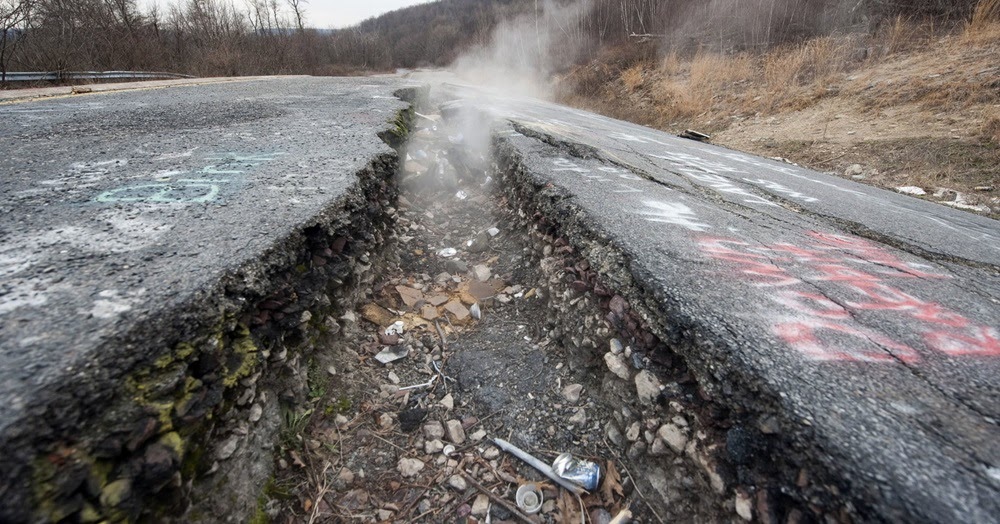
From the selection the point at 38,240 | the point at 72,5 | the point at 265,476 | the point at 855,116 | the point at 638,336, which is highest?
the point at 72,5

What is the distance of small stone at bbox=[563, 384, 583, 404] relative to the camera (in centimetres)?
166

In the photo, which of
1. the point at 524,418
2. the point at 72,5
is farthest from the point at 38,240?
the point at 72,5

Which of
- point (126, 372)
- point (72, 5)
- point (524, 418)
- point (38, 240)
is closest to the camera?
point (126, 372)

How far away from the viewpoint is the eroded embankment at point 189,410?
0.74 m

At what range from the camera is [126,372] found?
895 mm

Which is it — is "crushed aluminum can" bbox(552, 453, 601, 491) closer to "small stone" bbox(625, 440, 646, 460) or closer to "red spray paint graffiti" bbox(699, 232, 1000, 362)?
"small stone" bbox(625, 440, 646, 460)

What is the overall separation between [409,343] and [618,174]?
1881 mm

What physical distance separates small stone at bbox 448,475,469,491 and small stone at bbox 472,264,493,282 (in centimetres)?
128

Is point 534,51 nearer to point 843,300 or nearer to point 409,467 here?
point 843,300

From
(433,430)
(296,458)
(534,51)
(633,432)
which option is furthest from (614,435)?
(534,51)

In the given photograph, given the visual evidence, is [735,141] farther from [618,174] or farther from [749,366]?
[749,366]

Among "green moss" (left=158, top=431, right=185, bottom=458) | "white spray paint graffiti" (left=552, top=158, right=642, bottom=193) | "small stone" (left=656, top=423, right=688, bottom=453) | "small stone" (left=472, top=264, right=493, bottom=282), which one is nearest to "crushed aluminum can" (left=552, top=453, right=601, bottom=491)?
"small stone" (left=656, top=423, right=688, bottom=453)

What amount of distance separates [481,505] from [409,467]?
0.29 m

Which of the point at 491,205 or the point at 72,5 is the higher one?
the point at 72,5
